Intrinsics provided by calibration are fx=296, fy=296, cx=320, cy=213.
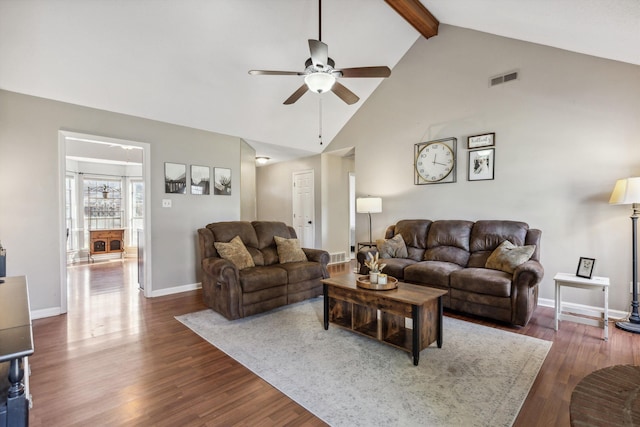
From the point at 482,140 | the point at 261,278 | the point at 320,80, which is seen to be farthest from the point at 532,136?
the point at 261,278

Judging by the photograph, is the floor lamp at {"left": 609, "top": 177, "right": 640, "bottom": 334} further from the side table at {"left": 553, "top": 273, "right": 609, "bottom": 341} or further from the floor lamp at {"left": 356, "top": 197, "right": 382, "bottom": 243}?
the floor lamp at {"left": 356, "top": 197, "right": 382, "bottom": 243}

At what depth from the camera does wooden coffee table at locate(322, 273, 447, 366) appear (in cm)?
241

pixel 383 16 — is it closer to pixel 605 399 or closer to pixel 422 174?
pixel 422 174

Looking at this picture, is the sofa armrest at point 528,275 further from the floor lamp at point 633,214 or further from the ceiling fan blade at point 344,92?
the ceiling fan blade at point 344,92

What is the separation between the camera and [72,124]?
3699 millimetres

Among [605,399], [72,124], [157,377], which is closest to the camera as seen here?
[605,399]

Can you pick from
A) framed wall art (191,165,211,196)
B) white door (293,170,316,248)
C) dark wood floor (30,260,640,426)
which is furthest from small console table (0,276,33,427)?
white door (293,170,316,248)

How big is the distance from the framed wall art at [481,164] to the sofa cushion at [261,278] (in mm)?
3131

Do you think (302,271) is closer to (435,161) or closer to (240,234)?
(240,234)

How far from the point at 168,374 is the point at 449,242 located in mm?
3683

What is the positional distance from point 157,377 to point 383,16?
509 centimetres

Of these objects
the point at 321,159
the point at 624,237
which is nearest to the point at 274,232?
the point at 321,159

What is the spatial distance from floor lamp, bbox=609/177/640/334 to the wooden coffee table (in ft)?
6.84

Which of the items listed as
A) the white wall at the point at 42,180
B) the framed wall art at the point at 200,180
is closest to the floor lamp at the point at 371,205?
the framed wall art at the point at 200,180
